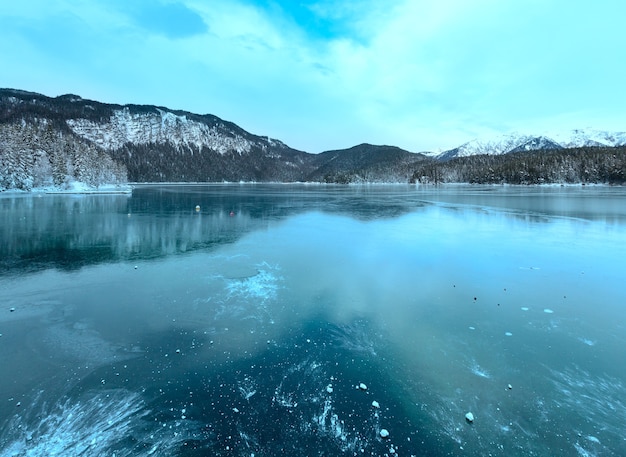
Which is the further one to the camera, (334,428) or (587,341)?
(587,341)

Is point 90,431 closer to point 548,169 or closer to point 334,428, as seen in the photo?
point 334,428

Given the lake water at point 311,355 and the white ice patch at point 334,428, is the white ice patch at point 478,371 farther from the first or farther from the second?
the white ice patch at point 334,428

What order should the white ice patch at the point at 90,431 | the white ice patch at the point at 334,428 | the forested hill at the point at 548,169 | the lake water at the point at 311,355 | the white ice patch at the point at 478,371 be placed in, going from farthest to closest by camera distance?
1. the forested hill at the point at 548,169
2. the white ice patch at the point at 478,371
3. the lake water at the point at 311,355
4. the white ice patch at the point at 334,428
5. the white ice patch at the point at 90,431

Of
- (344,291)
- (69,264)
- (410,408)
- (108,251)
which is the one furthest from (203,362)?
(108,251)

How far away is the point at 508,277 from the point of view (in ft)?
47.3

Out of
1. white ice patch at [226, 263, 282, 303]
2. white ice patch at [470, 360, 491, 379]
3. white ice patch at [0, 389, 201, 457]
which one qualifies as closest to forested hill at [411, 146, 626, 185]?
white ice patch at [226, 263, 282, 303]

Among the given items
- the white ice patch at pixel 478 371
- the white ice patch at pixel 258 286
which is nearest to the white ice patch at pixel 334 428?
the white ice patch at pixel 478 371

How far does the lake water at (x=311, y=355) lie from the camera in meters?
5.65

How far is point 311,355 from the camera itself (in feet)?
26.7

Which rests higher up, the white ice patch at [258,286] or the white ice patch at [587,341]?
the white ice patch at [258,286]

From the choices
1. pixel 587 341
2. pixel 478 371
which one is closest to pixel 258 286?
pixel 478 371

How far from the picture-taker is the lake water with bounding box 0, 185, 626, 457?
5652mm

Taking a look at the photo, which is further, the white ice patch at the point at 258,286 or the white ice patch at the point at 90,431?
the white ice patch at the point at 258,286

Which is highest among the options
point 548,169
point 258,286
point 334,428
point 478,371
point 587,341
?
point 548,169
